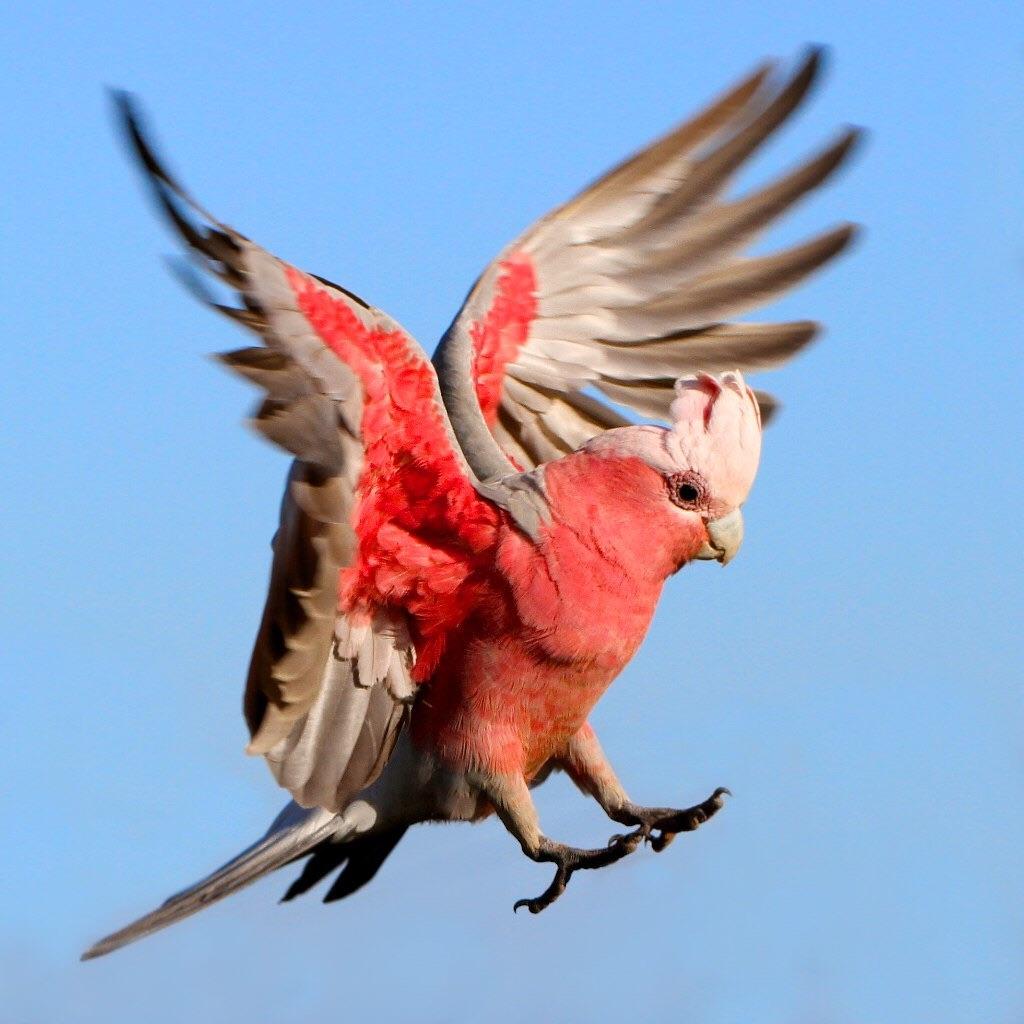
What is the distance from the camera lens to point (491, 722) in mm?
6109

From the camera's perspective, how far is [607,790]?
6.53 meters

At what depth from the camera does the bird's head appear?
20.1 ft

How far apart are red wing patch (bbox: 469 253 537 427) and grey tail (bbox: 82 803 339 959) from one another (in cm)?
186

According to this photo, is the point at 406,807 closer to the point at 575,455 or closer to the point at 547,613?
the point at 547,613

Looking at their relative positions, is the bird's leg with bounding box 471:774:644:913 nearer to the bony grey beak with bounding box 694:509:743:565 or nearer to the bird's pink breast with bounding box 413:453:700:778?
the bird's pink breast with bounding box 413:453:700:778

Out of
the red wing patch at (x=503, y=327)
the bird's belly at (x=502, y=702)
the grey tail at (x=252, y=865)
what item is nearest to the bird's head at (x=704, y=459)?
the bird's belly at (x=502, y=702)

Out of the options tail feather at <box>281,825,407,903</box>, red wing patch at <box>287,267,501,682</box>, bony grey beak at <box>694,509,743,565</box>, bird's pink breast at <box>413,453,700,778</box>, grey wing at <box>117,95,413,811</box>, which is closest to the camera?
grey wing at <box>117,95,413,811</box>

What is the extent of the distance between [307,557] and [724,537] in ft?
5.07

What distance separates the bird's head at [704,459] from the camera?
241 inches

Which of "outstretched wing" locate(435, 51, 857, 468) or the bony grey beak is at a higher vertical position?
"outstretched wing" locate(435, 51, 857, 468)

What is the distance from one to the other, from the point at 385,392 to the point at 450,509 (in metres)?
0.51

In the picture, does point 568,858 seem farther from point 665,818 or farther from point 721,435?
point 721,435

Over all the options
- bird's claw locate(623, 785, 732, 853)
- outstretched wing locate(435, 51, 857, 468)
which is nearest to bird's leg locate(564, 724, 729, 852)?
bird's claw locate(623, 785, 732, 853)

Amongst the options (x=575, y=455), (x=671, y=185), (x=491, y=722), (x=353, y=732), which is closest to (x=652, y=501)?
(x=575, y=455)
